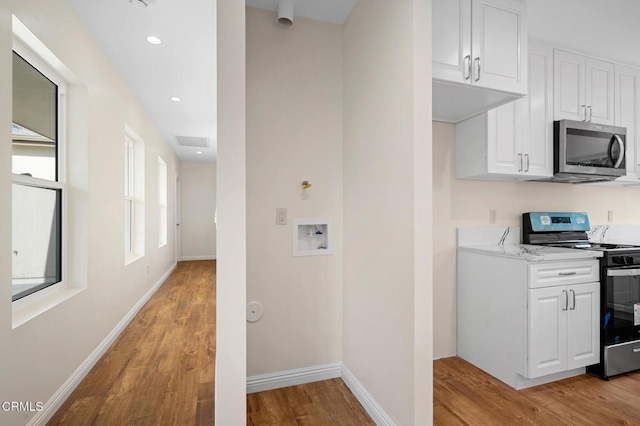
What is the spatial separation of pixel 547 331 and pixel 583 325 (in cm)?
35

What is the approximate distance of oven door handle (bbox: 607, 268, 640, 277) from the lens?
86.5 inches

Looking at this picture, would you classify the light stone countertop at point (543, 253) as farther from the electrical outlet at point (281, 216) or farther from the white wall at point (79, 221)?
the white wall at point (79, 221)

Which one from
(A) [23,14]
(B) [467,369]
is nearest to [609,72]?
(B) [467,369]

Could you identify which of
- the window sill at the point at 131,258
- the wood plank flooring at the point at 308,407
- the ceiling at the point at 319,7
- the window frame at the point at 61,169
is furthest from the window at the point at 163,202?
the wood plank flooring at the point at 308,407

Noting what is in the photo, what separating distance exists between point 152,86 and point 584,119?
4.12 m

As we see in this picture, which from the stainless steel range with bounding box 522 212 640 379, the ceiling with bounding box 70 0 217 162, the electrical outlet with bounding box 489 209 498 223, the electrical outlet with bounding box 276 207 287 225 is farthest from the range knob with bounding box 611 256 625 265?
the ceiling with bounding box 70 0 217 162

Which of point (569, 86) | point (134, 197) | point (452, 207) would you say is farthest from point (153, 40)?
point (569, 86)

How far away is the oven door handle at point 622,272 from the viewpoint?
220 centimetres

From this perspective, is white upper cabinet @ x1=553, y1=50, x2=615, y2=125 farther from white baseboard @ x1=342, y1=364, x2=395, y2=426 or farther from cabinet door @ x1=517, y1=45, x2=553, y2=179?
white baseboard @ x1=342, y1=364, x2=395, y2=426

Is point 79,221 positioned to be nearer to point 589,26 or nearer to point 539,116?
point 539,116

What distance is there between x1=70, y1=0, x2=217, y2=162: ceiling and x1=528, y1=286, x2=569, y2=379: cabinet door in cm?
298

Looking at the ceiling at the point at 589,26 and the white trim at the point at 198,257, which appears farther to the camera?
the white trim at the point at 198,257

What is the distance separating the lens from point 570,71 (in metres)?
2.56

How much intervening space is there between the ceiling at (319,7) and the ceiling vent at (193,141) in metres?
3.78
